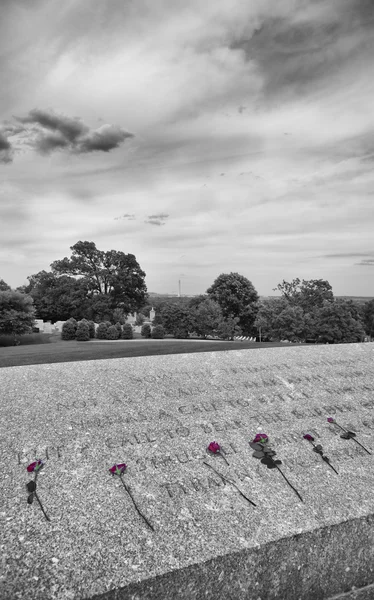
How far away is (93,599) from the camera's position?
2.09m

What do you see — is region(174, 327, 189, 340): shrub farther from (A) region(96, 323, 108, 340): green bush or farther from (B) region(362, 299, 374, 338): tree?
(B) region(362, 299, 374, 338): tree

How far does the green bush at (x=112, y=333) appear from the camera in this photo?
31.5 metres

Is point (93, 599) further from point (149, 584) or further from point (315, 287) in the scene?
point (315, 287)

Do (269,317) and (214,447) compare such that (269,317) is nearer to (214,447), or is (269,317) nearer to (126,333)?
(126,333)

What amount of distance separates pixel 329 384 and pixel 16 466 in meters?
3.66

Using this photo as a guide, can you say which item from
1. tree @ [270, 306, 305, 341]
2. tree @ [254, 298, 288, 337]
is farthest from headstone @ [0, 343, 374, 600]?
tree @ [254, 298, 288, 337]

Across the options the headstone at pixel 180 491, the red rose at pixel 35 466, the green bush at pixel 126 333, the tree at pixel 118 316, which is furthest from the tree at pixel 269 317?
the red rose at pixel 35 466

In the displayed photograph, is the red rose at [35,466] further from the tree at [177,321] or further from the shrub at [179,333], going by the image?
the tree at [177,321]

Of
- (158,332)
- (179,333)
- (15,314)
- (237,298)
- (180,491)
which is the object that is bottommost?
(179,333)

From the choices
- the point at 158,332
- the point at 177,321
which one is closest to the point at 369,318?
the point at 177,321

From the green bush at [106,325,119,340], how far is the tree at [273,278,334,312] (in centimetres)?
2317

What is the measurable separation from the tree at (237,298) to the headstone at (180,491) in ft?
135

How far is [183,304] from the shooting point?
148 ft

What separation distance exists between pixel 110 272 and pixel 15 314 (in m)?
19.6
